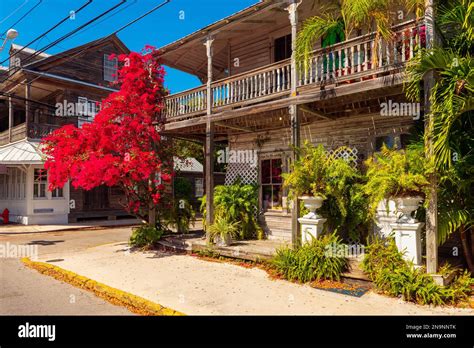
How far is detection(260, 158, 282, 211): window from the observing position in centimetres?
1077

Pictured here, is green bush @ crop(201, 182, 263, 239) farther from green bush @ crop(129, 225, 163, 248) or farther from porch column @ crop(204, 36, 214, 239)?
green bush @ crop(129, 225, 163, 248)

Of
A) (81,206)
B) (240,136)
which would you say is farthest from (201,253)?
(81,206)

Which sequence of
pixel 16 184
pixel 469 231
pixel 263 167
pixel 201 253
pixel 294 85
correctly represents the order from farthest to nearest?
1. pixel 16 184
2. pixel 263 167
3. pixel 201 253
4. pixel 294 85
5. pixel 469 231

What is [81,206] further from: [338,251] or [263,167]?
[338,251]

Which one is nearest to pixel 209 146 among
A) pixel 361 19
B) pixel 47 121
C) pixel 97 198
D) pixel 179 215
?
pixel 179 215

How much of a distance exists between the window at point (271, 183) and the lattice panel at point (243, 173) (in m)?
0.33

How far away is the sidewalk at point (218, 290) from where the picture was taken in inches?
197

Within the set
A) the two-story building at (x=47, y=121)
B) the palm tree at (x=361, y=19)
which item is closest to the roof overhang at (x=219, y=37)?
the palm tree at (x=361, y=19)

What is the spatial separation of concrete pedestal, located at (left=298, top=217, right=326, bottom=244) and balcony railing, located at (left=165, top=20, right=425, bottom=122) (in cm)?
291

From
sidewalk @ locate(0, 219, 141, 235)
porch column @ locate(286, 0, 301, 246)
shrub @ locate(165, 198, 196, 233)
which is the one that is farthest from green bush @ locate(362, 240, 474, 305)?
sidewalk @ locate(0, 219, 141, 235)

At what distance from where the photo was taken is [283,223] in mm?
10227

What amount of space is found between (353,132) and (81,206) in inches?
626

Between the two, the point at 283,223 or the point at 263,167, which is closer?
the point at 283,223
